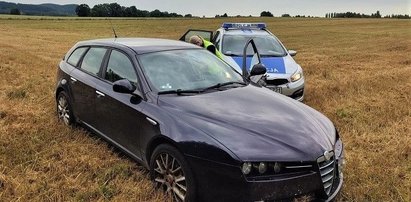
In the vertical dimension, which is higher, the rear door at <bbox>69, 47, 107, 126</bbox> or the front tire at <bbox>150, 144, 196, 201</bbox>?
the rear door at <bbox>69, 47, 107, 126</bbox>

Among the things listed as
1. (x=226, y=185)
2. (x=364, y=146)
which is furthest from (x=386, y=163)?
(x=226, y=185)

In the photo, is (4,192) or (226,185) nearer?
(226,185)

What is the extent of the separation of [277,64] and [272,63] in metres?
0.10

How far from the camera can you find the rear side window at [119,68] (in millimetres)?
5020

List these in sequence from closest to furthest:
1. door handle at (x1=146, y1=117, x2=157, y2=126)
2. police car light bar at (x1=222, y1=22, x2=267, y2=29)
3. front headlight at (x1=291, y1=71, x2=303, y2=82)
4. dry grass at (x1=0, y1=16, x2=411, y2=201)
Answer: door handle at (x1=146, y1=117, x2=157, y2=126) < dry grass at (x1=0, y1=16, x2=411, y2=201) < front headlight at (x1=291, y1=71, x2=303, y2=82) < police car light bar at (x1=222, y1=22, x2=267, y2=29)

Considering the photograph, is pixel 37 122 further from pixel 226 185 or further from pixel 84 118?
pixel 226 185

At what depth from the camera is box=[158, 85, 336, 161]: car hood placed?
3689mm

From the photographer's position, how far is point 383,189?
15.2 ft

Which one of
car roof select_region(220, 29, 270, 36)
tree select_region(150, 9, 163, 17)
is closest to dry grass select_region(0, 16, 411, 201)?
car roof select_region(220, 29, 270, 36)

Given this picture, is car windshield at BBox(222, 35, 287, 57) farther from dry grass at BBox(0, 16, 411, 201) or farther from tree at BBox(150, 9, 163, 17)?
tree at BBox(150, 9, 163, 17)

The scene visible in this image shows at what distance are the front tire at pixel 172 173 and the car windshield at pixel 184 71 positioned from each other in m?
0.76

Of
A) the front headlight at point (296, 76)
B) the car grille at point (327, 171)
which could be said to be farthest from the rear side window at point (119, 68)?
the front headlight at point (296, 76)

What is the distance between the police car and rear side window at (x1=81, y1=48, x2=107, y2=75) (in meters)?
2.99

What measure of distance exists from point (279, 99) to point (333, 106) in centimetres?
378
